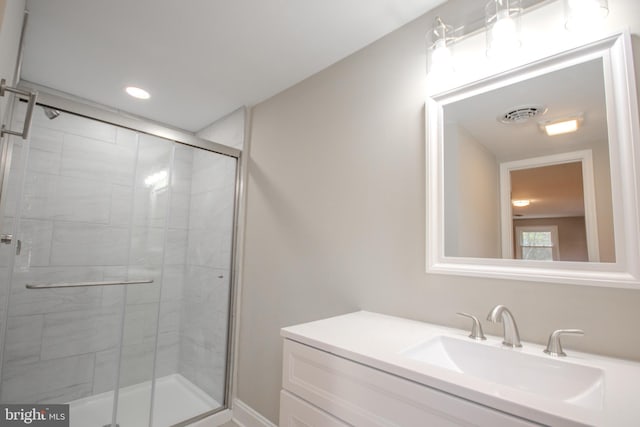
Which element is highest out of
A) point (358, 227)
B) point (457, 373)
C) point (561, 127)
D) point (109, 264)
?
point (561, 127)

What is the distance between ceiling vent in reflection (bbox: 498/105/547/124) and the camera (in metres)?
1.05

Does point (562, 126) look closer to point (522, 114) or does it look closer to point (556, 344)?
point (522, 114)

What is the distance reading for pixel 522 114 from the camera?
3.55 ft

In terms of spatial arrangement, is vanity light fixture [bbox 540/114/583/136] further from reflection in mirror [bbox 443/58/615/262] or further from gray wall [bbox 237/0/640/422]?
gray wall [bbox 237/0/640/422]

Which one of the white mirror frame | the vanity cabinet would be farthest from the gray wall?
the vanity cabinet

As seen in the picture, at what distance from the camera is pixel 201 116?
99.4 inches

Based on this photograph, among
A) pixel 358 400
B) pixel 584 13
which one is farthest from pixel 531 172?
pixel 358 400

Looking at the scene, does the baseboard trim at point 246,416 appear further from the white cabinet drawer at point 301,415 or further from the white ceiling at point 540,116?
the white ceiling at point 540,116

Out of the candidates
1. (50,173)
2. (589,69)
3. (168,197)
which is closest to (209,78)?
(168,197)

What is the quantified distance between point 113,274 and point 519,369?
7.35ft

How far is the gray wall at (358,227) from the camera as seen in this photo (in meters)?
0.96

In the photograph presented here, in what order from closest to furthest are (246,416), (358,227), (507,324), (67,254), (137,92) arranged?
(507,324)
(358,227)
(67,254)
(246,416)
(137,92)

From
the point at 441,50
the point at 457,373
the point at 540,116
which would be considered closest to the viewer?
the point at 457,373

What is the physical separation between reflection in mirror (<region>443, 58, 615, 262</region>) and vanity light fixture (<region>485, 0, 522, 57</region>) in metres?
0.14
